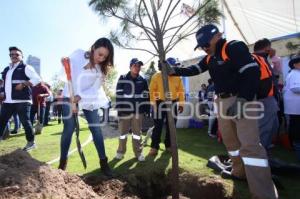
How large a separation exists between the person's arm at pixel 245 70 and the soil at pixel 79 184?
124cm

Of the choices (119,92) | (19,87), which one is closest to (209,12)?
(119,92)

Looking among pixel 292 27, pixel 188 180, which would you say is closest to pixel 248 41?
pixel 292 27

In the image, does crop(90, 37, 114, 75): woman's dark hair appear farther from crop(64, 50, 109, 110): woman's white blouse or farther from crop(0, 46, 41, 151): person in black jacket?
crop(0, 46, 41, 151): person in black jacket

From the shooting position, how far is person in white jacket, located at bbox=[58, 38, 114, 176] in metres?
4.73

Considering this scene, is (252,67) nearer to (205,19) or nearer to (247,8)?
(205,19)

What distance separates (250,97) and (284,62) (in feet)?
20.9

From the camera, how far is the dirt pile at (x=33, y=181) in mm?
2984

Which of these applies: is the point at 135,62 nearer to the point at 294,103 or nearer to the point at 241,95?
the point at 294,103

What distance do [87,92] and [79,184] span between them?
1.55 metres

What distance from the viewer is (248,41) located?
13.8 meters

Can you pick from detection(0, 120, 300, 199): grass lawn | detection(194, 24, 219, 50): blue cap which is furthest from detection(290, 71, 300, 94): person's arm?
detection(194, 24, 219, 50): blue cap

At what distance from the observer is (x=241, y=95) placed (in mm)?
3709

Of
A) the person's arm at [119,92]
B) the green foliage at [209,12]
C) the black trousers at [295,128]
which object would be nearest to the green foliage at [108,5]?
the green foliage at [209,12]

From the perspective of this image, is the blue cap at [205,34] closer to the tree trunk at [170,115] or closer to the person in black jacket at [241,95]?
the person in black jacket at [241,95]
